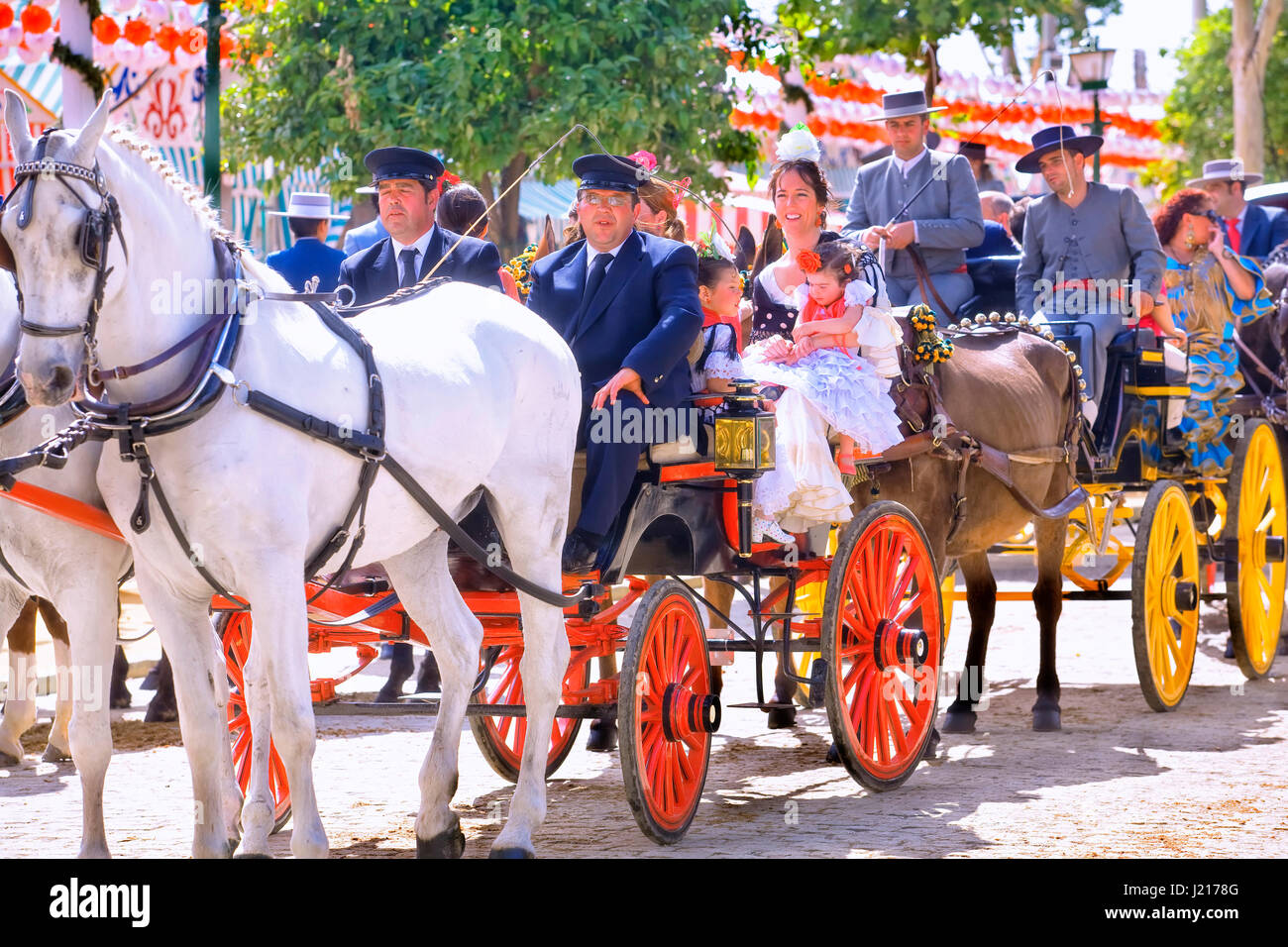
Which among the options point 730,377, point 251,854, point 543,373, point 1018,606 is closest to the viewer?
point 251,854

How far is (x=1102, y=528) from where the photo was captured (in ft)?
30.1

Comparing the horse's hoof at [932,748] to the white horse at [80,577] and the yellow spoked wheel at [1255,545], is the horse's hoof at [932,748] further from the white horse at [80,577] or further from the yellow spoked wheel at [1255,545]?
the white horse at [80,577]

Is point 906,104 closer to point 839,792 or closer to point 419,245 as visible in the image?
point 419,245

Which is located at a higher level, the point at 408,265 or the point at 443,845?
the point at 408,265

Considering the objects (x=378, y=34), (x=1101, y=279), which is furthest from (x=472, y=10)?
(x=1101, y=279)

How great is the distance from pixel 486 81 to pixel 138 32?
8.80 ft

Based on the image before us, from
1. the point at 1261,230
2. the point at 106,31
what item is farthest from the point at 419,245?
the point at 1261,230

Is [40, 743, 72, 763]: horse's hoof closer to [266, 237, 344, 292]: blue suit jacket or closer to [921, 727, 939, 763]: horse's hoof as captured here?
[266, 237, 344, 292]: blue suit jacket

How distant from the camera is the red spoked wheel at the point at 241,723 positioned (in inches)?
240

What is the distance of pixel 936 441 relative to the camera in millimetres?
7336

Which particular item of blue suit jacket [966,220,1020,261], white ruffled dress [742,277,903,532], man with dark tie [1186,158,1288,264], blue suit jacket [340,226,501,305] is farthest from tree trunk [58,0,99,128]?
man with dark tie [1186,158,1288,264]

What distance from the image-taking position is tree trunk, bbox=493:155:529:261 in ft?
44.3

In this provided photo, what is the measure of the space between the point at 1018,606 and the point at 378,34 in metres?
6.57
